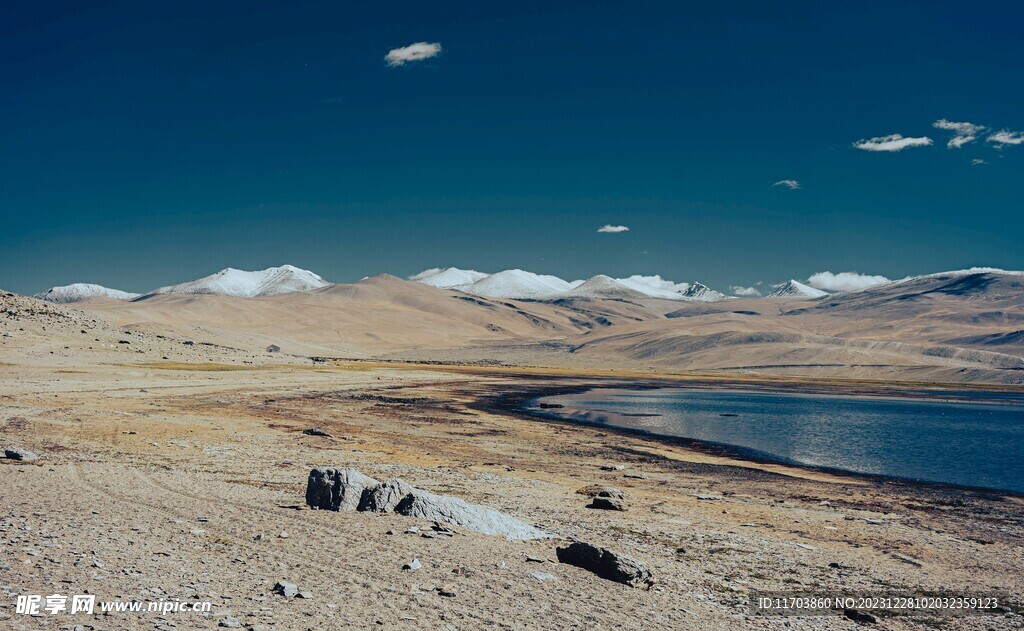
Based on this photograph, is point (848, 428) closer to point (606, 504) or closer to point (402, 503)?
point (606, 504)

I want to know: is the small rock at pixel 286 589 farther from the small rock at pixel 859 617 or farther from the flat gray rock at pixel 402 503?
the small rock at pixel 859 617

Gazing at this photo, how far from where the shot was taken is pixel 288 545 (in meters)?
13.7

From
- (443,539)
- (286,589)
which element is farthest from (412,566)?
(286,589)

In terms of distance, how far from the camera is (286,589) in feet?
35.8

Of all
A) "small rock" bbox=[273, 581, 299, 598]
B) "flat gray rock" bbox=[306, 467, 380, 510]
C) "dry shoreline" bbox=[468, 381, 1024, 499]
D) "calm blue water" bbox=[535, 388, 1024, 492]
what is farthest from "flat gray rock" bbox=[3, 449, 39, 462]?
"calm blue water" bbox=[535, 388, 1024, 492]

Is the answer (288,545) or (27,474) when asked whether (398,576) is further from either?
(27,474)

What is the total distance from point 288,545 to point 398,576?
2843 mm

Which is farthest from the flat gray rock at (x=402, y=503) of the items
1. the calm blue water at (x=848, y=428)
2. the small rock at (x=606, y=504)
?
the calm blue water at (x=848, y=428)

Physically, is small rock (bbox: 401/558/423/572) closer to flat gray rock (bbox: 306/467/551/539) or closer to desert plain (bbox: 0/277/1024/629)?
desert plain (bbox: 0/277/1024/629)

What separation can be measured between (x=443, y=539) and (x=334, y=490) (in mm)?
3951

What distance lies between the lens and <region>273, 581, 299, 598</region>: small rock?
35.5 ft

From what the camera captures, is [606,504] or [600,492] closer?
[606,504]

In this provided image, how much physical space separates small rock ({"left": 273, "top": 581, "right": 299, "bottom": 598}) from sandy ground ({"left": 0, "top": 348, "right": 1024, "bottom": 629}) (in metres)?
0.20

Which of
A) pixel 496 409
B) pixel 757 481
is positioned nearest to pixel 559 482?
pixel 757 481
